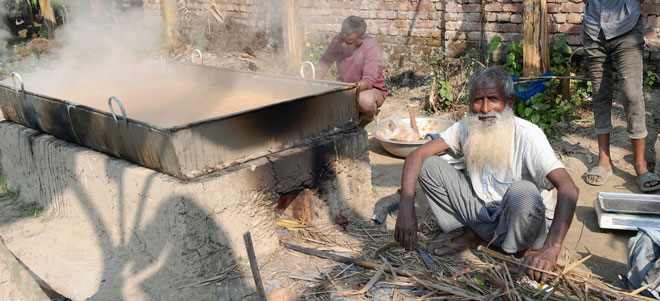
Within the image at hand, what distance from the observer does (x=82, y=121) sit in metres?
4.04

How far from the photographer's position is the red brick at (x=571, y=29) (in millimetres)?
6281

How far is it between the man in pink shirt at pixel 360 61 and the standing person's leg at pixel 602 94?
7.02ft

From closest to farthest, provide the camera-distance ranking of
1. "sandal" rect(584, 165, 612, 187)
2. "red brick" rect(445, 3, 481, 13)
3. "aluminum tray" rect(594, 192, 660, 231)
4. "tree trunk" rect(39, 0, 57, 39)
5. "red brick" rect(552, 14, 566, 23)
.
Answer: "aluminum tray" rect(594, 192, 660, 231)
"sandal" rect(584, 165, 612, 187)
"red brick" rect(552, 14, 566, 23)
"red brick" rect(445, 3, 481, 13)
"tree trunk" rect(39, 0, 57, 39)

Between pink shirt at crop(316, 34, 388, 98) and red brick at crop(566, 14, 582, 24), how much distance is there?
230 centimetres

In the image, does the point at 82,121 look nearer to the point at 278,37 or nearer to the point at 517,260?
the point at 517,260

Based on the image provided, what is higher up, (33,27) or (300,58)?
(33,27)

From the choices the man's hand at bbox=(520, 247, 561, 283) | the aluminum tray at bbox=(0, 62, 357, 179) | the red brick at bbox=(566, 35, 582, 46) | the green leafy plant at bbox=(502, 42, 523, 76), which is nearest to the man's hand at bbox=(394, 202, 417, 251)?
the man's hand at bbox=(520, 247, 561, 283)

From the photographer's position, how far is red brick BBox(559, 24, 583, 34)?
6281mm

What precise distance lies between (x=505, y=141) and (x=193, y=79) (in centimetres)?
341

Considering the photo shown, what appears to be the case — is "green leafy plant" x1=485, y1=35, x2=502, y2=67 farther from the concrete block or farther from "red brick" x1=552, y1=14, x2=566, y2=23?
the concrete block

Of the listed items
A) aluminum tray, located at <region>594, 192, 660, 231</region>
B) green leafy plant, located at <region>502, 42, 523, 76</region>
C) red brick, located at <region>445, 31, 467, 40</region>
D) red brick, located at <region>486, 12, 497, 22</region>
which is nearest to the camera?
aluminum tray, located at <region>594, 192, 660, 231</region>

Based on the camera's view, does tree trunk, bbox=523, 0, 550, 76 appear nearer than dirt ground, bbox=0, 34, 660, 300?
No

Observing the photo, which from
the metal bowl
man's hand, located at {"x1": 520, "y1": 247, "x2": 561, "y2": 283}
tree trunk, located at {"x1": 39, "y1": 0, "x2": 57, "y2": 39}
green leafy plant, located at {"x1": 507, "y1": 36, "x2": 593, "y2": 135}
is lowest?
Result: man's hand, located at {"x1": 520, "y1": 247, "x2": 561, "y2": 283}

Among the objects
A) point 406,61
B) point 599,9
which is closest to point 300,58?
point 406,61
